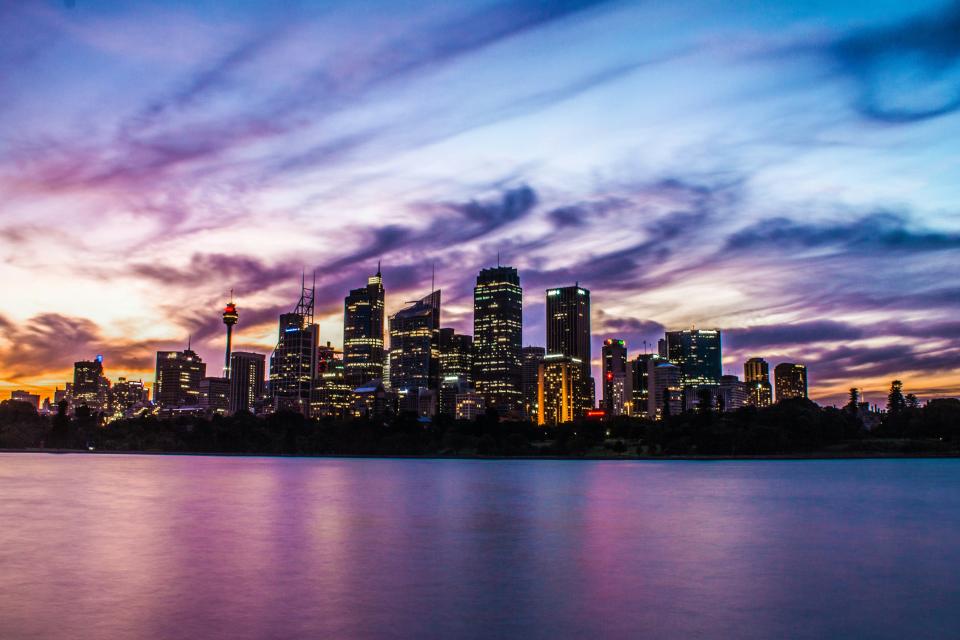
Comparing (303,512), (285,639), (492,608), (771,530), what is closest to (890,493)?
(771,530)

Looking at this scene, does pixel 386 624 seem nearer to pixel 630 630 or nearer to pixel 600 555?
pixel 630 630

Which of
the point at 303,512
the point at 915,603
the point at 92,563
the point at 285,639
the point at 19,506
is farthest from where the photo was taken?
the point at 19,506

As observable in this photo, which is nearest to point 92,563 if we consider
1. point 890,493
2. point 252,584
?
point 252,584

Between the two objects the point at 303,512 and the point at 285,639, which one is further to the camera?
the point at 303,512

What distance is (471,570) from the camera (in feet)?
123

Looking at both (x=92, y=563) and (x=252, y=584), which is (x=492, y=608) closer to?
(x=252, y=584)

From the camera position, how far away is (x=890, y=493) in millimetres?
100000

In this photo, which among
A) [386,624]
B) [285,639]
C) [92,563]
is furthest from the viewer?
[92,563]

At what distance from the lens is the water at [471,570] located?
26469 mm

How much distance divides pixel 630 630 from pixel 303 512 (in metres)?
46.0

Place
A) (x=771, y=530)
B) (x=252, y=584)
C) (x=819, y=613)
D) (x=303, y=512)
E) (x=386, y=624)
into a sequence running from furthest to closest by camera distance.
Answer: (x=303, y=512), (x=771, y=530), (x=252, y=584), (x=819, y=613), (x=386, y=624)

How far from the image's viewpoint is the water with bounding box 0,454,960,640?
26.5 metres

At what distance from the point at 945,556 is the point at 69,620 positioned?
41.1 m

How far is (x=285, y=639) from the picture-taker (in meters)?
23.9
